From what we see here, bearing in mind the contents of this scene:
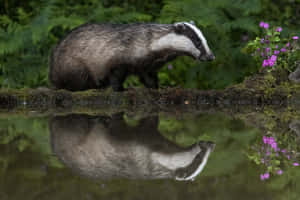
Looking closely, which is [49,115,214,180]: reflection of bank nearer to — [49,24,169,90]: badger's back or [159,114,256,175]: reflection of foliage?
[159,114,256,175]: reflection of foliage

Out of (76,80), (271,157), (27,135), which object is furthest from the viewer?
(76,80)

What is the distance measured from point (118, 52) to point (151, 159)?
123 inches

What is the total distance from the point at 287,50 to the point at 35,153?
12.0 ft

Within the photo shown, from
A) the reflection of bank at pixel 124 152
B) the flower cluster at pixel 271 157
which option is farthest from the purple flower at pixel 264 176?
the reflection of bank at pixel 124 152

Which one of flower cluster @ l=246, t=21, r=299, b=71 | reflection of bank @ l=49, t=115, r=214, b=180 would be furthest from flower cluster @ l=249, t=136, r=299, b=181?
flower cluster @ l=246, t=21, r=299, b=71

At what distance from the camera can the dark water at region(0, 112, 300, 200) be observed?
1.80m

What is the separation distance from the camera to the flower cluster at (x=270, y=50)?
17.5 ft

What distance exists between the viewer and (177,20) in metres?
6.73

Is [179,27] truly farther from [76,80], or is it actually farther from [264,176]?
[264,176]

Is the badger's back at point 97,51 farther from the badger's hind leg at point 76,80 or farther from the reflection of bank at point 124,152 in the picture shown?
the reflection of bank at point 124,152

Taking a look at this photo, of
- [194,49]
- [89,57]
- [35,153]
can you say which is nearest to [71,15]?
[89,57]

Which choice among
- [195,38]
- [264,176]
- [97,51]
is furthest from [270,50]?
[264,176]

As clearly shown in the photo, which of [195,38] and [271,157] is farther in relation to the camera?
[195,38]

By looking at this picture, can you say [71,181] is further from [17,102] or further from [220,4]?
[220,4]
